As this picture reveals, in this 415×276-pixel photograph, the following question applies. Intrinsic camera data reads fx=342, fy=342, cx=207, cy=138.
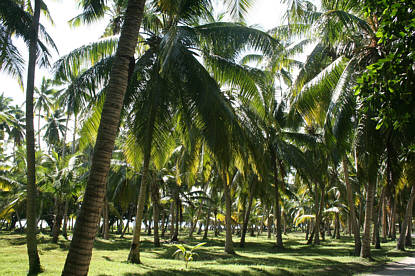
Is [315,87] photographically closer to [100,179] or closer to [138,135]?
[138,135]

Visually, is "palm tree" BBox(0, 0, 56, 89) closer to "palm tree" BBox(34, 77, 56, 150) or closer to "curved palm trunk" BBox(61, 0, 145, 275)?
"curved palm trunk" BBox(61, 0, 145, 275)

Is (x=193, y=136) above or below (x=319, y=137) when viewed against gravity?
below

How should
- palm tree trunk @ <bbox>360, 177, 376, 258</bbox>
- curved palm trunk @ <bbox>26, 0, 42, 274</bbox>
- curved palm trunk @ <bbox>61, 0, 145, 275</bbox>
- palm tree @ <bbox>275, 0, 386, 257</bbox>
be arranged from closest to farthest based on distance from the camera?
1. curved palm trunk @ <bbox>61, 0, 145, 275</bbox>
2. curved palm trunk @ <bbox>26, 0, 42, 274</bbox>
3. palm tree @ <bbox>275, 0, 386, 257</bbox>
4. palm tree trunk @ <bbox>360, 177, 376, 258</bbox>

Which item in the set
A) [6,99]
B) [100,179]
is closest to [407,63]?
[100,179]

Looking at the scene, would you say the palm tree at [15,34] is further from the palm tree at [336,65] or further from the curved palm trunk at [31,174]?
the palm tree at [336,65]

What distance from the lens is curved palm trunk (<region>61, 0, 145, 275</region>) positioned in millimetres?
4902

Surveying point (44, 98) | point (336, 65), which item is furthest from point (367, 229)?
point (44, 98)

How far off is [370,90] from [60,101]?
9.71 m

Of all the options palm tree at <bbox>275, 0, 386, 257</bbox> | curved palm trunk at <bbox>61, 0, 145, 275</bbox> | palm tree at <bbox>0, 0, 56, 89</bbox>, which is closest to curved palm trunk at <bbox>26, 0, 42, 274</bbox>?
palm tree at <bbox>0, 0, 56, 89</bbox>

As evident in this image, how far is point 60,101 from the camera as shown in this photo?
1122 centimetres

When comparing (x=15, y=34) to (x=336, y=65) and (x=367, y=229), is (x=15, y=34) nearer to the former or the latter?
(x=336, y=65)

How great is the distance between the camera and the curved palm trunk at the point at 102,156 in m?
4.90

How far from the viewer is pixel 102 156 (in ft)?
17.3

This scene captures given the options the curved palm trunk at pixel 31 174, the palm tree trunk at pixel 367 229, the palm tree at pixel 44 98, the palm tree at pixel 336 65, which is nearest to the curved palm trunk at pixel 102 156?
the palm tree at pixel 336 65
